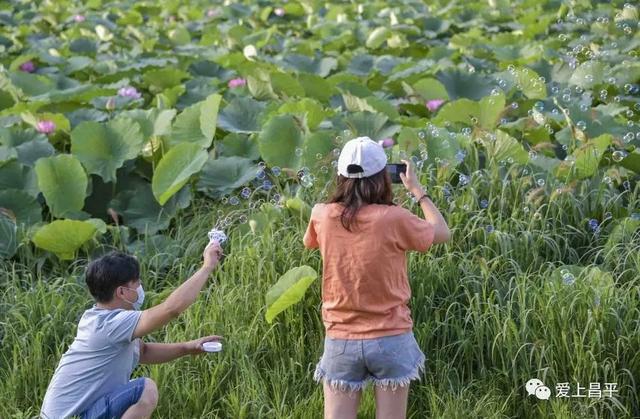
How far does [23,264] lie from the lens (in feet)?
14.2

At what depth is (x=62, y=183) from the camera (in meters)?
4.62

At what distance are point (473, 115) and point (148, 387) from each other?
2.34m

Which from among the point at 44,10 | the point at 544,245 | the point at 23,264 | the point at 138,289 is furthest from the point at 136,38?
the point at 138,289

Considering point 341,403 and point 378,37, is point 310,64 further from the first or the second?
point 341,403

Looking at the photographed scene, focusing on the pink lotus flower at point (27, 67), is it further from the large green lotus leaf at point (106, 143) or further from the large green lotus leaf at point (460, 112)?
the large green lotus leaf at point (460, 112)

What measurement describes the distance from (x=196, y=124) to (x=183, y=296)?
208cm

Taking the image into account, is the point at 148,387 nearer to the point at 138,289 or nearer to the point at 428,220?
the point at 138,289

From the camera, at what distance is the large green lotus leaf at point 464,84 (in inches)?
228

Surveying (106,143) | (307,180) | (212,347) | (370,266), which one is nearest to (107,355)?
(212,347)

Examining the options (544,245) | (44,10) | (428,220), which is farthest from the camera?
(44,10)

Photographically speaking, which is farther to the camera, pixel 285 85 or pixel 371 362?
pixel 285 85

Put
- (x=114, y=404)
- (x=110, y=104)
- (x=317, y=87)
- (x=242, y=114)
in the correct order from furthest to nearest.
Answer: (x=317, y=87), (x=110, y=104), (x=242, y=114), (x=114, y=404)

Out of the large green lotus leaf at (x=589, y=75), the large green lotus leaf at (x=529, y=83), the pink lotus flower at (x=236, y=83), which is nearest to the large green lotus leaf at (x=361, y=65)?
the pink lotus flower at (x=236, y=83)

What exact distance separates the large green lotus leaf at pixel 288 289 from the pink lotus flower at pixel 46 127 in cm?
191
